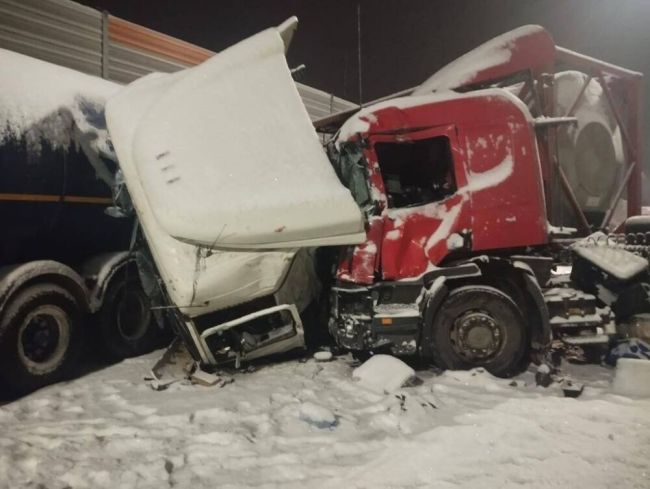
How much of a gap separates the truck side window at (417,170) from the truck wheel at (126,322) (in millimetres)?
3158

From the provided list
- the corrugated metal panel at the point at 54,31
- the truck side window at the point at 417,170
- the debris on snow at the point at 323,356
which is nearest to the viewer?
the truck side window at the point at 417,170

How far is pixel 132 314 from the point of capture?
600 cm

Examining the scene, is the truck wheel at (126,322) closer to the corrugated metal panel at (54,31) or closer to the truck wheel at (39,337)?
the truck wheel at (39,337)

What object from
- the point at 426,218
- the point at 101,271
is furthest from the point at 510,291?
the point at 101,271

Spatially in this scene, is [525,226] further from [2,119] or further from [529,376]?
[2,119]

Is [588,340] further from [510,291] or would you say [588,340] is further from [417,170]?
[417,170]

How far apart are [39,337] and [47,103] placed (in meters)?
2.34

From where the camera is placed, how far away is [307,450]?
3.38 meters

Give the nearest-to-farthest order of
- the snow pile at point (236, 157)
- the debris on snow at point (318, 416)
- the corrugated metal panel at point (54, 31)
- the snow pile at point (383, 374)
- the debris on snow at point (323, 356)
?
the debris on snow at point (318, 416) < the snow pile at point (236, 157) < the snow pile at point (383, 374) < the debris on snow at point (323, 356) < the corrugated metal panel at point (54, 31)

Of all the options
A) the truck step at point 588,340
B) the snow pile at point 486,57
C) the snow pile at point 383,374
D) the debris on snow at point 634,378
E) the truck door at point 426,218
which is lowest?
the snow pile at point 383,374

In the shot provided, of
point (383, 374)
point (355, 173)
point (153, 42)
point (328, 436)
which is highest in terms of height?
point (153, 42)

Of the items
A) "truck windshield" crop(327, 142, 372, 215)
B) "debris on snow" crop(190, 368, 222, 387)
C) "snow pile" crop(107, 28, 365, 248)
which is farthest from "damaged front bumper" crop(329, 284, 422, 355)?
"debris on snow" crop(190, 368, 222, 387)

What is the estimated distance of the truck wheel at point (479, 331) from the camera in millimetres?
4617

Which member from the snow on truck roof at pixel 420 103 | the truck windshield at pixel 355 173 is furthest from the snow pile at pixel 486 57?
the truck windshield at pixel 355 173
